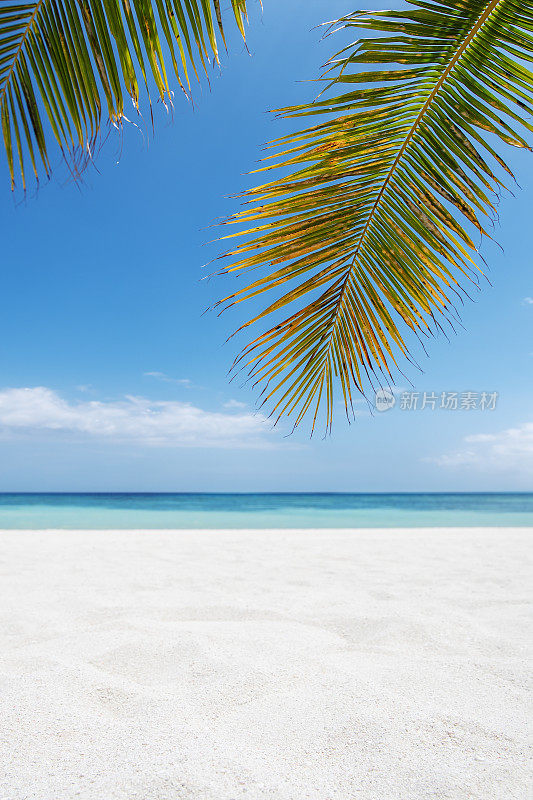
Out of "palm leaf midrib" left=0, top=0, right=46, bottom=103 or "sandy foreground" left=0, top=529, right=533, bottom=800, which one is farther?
"sandy foreground" left=0, top=529, right=533, bottom=800

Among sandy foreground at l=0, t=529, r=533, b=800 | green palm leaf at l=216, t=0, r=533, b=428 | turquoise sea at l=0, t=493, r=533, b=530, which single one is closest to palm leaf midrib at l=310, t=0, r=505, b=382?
green palm leaf at l=216, t=0, r=533, b=428

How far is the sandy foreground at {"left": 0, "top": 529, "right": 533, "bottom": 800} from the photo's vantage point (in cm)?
127

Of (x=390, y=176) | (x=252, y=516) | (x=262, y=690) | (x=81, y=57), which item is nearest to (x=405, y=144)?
(x=390, y=176)

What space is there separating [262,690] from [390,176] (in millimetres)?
1780

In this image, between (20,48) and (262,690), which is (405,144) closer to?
(20,48)

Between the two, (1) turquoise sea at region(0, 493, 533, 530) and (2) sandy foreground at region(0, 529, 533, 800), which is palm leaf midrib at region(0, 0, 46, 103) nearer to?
(2) sandy foreground at region(0, 529, 533, 800)

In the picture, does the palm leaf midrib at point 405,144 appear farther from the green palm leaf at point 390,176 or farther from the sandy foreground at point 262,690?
the sandy foreground at point 262,690

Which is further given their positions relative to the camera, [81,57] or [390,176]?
[390,176]

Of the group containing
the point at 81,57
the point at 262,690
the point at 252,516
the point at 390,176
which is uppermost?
the point at 81,57

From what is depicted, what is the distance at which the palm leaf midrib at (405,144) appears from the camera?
125 cm

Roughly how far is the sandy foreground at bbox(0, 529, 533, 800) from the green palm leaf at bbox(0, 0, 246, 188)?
1.56m

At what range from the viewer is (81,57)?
1.14 metres

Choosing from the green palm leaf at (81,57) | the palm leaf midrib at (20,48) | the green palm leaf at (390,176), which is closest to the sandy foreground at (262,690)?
the green palm leaf at (390,176)

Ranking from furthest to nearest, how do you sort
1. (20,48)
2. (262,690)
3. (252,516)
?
(252,516) < (262,690) < (20,48)
